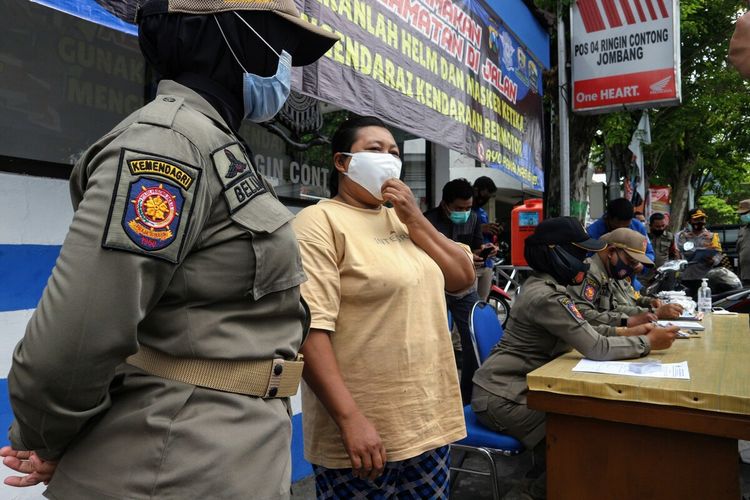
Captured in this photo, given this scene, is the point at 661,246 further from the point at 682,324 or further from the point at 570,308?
the point at 570,308

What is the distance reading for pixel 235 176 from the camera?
0.96 metres

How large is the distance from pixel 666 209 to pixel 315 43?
20.2m

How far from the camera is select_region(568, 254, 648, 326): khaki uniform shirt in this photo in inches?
138

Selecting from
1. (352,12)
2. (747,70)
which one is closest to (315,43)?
(747,70)

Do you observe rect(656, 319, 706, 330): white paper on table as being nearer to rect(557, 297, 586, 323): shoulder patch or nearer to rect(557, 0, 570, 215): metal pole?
rect(557, 297, 586, 323): shoulder patch

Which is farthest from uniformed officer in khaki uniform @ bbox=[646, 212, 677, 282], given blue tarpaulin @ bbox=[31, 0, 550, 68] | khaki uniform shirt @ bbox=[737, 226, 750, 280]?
blue tarpaulin @ bbox=[31, 0, 550, 68]

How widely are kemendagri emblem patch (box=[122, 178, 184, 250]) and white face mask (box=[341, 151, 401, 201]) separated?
1.02 metres

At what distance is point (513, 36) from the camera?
5.69m

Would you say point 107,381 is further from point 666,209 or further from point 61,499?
point 666,209

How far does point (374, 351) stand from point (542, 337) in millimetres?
1451

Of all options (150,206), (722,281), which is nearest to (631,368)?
(150,206)

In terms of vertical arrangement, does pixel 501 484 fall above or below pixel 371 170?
below

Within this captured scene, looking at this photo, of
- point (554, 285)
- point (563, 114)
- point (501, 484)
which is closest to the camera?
point (554, 285)

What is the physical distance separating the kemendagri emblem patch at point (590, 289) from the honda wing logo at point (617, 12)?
3.25m
